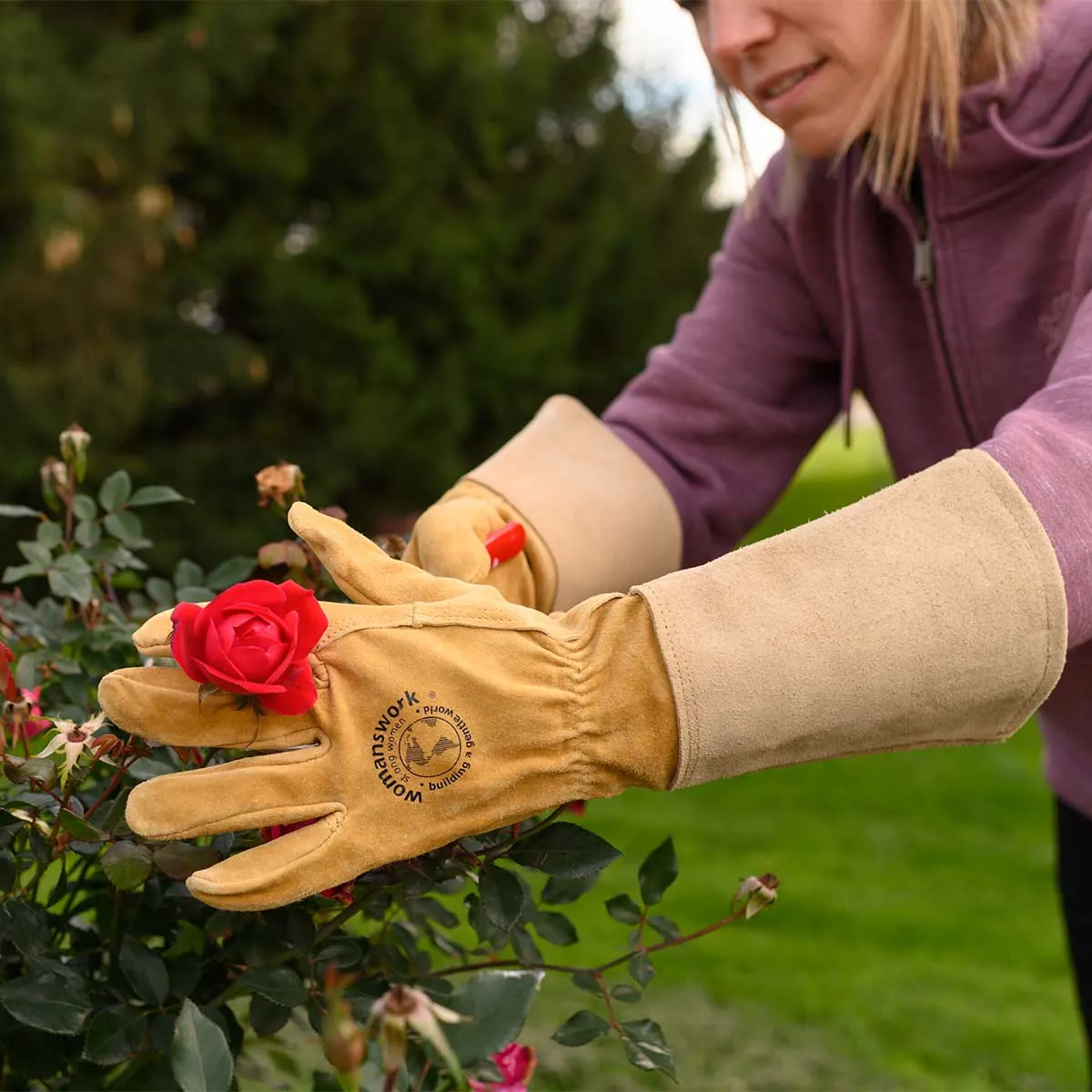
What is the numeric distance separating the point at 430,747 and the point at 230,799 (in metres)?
0.15

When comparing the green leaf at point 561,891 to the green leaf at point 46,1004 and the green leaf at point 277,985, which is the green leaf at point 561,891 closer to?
the green leaf at point 277,985

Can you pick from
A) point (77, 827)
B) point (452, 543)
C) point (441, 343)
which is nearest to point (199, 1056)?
point (77, 827)

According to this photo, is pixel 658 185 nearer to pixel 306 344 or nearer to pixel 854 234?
pixel 306 344

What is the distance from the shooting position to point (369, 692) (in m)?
0.99

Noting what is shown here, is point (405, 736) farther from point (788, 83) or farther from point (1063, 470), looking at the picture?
point (788, 83)

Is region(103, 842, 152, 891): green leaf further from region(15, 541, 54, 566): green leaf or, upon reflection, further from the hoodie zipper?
the hoodie zipper

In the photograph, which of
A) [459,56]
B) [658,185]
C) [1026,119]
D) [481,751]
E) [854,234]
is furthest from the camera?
[658,185]

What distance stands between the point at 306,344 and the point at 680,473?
7168mm

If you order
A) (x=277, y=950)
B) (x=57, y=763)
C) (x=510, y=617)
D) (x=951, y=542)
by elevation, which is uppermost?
(x=951, y=542)

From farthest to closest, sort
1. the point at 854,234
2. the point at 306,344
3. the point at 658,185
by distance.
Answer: the point at 658,185 → the point at 306,344 → the point at 854,234

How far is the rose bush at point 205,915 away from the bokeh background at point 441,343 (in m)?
1.39

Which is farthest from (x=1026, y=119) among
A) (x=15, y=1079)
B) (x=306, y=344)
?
(x=306, y=344)

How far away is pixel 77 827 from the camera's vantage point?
1.02 meters

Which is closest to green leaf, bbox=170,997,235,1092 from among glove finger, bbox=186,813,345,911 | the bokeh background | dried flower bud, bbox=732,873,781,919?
glove finger, bbox=186,813,345,911
